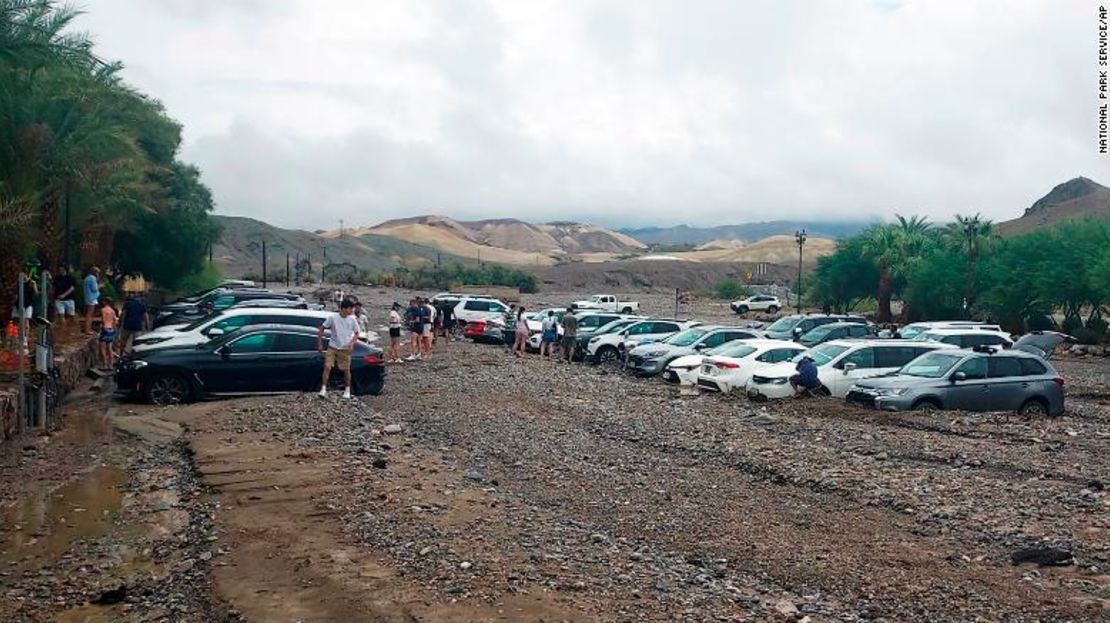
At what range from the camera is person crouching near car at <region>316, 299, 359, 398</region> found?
18703 millimetres

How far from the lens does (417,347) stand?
3155cm

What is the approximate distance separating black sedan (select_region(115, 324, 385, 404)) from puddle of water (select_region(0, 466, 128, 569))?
574 centimetres

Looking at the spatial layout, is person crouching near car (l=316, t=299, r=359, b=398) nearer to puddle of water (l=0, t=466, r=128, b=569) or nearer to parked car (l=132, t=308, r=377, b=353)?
parked car (l=132, t=308, r=377, b=353)

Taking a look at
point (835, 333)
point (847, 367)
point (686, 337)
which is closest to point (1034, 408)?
point (847, 367)

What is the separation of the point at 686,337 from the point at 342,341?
41.6 feet

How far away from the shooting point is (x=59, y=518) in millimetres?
11695

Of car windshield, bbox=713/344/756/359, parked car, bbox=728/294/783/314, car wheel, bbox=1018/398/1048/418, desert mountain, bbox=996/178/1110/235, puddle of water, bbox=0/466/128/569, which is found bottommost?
puddle of water, bbox=0/466/128/569

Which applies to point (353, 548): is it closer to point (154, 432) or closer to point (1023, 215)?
point (154, 432)

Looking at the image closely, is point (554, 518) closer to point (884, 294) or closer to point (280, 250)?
point (884, 294)

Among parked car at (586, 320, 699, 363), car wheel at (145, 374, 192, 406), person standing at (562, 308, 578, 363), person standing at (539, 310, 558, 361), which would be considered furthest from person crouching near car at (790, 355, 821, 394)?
person standing at (539, 310, 558, 361)

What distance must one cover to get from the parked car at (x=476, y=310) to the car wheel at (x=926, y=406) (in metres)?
24.1

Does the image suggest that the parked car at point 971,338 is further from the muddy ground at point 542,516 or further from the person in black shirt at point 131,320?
the person in black shirt at point 131,320

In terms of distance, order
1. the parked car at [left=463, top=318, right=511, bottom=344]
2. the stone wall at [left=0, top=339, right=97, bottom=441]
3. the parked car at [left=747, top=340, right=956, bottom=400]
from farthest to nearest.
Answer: the parked car at [left=463, top=318, right=511, bottom=344], the parked car at [left=747, top=340, right=956, bottom=400], the stone wall at [left=0, top=339, right=97, bottom=441]

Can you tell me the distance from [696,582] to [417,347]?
76.5ft
